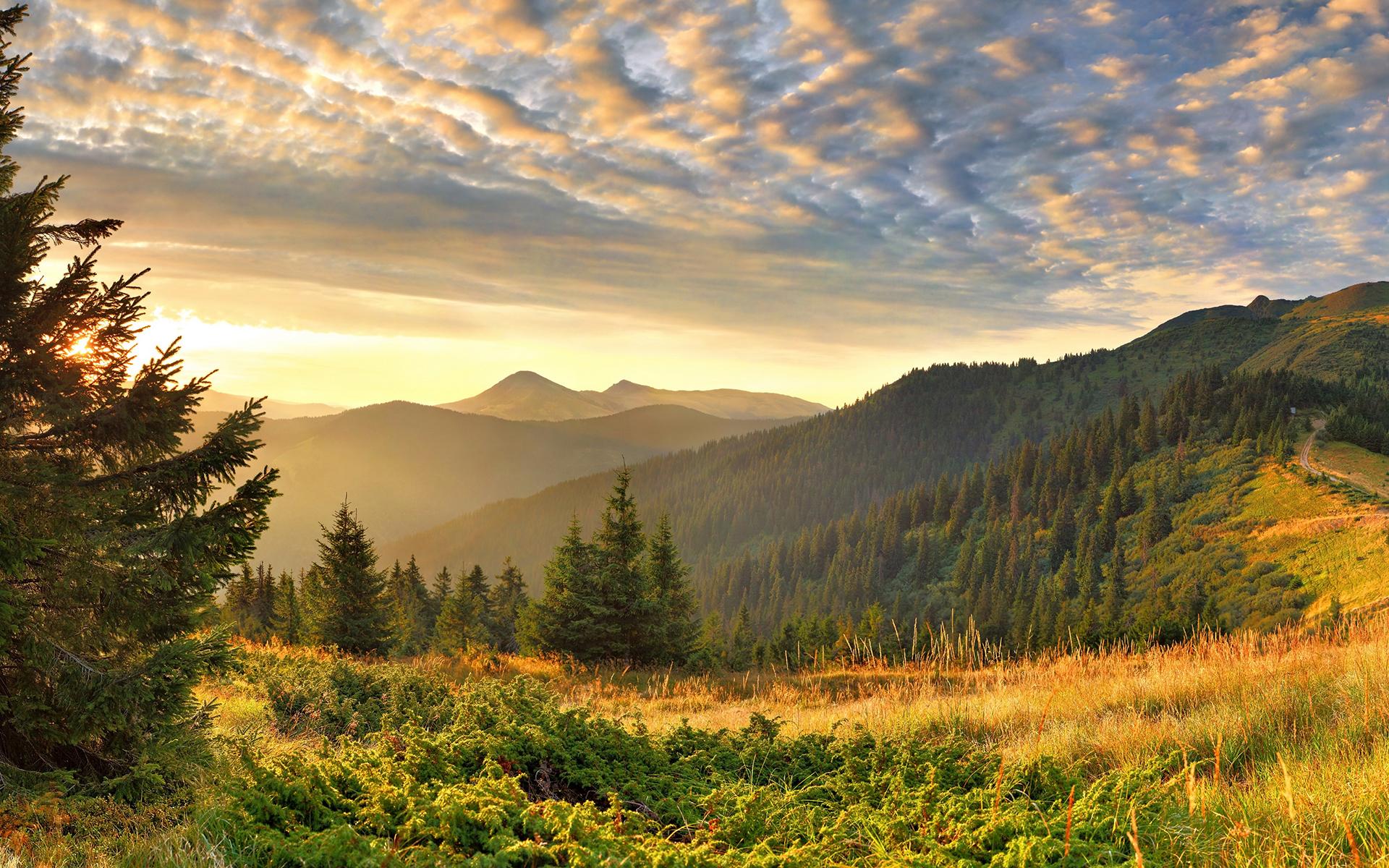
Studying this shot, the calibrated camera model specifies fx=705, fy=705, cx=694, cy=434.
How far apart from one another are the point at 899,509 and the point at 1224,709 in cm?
15516

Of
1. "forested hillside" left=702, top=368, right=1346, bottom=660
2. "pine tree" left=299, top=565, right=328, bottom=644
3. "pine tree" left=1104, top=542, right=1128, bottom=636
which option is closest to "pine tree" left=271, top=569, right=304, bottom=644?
"pine tree" left=299, top=565, right=328, bottom=644

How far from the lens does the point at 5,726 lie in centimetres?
567

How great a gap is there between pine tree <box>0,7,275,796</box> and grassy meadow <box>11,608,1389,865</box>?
2.65 ft

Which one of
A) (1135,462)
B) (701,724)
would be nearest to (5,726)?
(701,724)

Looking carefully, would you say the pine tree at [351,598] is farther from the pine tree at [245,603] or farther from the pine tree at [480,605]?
the pine tree at [245,603]

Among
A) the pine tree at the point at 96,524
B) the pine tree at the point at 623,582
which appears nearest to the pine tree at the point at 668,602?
the pine tree at the point at 623,582

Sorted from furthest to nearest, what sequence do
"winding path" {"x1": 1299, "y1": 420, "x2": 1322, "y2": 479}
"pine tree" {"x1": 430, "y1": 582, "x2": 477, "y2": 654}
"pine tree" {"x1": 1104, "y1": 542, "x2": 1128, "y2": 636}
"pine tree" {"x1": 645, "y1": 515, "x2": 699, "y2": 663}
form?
"winding path" {"x1": 1299, "y1": 420, "x2": 1322, "y2": 479} < "pine tree" {"x1": 1104, "y1": 542, "x2": 1128, "y2": 636} < "pine tree" {"x1": 430, "y1": 582, "x2": 477, "y2": 654} < "pine tree" {"x1": 645, "y1": 515, "x2": 699, "y2": 663}

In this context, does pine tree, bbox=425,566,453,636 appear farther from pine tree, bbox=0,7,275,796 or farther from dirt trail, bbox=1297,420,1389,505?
dirt trail, bbox=1297,420,1389,505

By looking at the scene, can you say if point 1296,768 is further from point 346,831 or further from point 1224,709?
point 346,831

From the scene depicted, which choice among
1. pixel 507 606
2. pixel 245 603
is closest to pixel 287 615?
pixel 245 603

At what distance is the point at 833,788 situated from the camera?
4.96m

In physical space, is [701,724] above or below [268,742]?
below

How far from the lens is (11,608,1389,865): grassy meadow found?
11.4ft

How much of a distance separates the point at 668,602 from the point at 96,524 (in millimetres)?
20426
